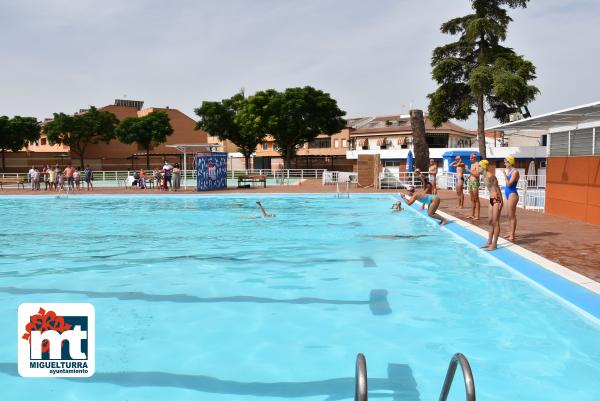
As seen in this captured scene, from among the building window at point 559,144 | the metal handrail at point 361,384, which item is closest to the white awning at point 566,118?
the building window at point 559,144

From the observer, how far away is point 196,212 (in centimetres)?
2052

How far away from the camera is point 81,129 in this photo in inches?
2736

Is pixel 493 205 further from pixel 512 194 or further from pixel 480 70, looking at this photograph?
pixel 480 70

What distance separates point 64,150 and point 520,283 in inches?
3384

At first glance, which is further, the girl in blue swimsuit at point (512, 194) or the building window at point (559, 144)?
the building window at point (559, 144)

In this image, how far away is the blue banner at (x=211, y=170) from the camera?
2938cm

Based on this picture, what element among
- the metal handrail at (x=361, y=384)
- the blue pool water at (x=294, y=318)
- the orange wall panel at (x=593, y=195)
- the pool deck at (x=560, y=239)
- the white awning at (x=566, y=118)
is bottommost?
the blue pool water at (x=294, y=318)

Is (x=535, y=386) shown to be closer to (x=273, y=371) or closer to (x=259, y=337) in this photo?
(x=273, y=371)

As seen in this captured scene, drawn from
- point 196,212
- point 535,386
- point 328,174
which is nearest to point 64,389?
point 535,386

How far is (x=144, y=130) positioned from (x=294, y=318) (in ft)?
227

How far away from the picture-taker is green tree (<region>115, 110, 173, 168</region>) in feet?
235

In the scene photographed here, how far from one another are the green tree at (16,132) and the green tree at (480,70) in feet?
179
